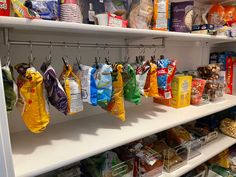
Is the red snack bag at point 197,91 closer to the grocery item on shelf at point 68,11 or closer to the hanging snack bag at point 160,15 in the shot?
the hanging snack bag at point 160,15

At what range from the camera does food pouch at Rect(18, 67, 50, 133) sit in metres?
0.64

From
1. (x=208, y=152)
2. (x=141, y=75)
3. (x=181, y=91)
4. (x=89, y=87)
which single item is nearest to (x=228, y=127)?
(x=208, y=152)

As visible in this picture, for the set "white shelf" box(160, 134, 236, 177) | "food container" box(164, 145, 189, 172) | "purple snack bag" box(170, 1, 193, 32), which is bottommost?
"white shelf" box(160, 134, 236, 177)

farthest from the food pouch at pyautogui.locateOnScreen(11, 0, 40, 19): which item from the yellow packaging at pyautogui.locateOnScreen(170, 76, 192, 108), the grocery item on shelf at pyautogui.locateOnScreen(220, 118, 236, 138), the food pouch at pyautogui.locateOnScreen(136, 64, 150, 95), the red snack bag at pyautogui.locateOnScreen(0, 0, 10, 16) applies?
the grocery item on shelf at pyautogui.locateOnScreen(220, 118, 236, 138)

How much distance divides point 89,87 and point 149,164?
51 cm

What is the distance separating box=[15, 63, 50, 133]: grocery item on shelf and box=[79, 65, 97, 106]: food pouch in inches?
6.1

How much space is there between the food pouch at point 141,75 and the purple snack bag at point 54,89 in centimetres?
36

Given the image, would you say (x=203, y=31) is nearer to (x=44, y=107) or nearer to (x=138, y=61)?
(x=138, y=61)

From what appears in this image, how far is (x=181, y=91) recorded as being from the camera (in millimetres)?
1182

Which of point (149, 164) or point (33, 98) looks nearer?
point (33, 98)

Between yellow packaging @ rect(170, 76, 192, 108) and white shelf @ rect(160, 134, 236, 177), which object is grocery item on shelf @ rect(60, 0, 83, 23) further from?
white shelf @ rect(160, 134, 236, 177)

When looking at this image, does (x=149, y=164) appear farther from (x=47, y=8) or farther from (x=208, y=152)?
(x=47, y=8)

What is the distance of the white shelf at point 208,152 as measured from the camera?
107cm

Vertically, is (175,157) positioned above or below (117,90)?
below
